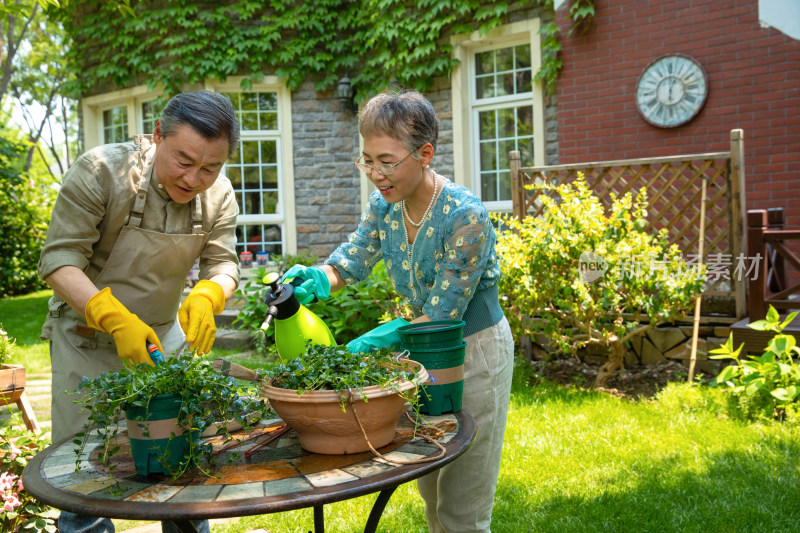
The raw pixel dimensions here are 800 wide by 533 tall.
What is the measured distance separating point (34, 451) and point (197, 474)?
1.68 meters

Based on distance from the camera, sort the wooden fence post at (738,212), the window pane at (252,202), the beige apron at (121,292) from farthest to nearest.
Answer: the window pane at (252,202) < the wooden fence post at (738,212) < the beige apron at (121,292)

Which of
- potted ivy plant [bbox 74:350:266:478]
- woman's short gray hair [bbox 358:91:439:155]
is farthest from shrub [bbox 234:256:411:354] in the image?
potted ivy plant [bbox 74:350:266:478]

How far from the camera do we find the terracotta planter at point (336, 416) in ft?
4.52

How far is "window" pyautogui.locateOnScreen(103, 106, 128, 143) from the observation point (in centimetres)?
978

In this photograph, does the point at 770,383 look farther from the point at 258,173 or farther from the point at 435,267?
the point at 258,173

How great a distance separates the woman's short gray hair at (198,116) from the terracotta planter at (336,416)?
839 mm

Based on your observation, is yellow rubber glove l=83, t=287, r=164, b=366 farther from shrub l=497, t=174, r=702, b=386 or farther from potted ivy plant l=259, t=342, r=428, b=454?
shrub l=497, t=174, r=702, b=386

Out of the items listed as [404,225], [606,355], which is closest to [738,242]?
[606,355]

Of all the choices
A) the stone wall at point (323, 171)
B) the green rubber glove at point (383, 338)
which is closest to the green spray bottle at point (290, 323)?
the green rubber glove at point (383, 338)

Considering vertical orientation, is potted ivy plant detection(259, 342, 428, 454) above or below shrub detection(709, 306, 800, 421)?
above

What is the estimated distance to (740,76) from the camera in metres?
6.14

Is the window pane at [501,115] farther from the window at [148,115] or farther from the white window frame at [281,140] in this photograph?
the window at [148,115]

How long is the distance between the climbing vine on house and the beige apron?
19.9ft

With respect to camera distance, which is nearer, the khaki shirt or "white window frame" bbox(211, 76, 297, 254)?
the khaki shirt
